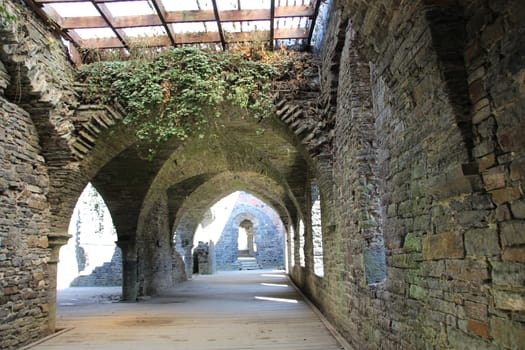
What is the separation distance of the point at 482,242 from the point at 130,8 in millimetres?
5626

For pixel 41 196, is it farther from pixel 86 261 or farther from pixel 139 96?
pixel 86 261

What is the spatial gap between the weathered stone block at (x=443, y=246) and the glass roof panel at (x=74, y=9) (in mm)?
5366

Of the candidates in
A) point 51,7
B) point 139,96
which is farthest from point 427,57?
point 51,7

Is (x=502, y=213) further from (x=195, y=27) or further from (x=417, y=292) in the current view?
(x=195, y=27)

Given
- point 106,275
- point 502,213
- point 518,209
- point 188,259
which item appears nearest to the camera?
point 518,209

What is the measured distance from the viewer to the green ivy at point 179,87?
6.53 m

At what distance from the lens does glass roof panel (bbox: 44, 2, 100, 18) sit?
19.4 ft

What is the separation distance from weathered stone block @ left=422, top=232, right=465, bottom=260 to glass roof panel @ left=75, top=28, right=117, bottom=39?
5.86 metres

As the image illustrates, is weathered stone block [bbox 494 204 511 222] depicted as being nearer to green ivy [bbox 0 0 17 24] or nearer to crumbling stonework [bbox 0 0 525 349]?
crumbling stonework [bbox 0 0 525 349]

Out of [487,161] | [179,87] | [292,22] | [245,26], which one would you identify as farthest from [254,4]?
[487,161]

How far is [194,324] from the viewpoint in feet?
22.5

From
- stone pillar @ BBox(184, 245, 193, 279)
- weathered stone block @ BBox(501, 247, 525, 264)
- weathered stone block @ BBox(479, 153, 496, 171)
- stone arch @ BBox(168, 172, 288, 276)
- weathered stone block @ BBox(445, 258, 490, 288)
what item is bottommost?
stone pillar @ BBox(184, 245, 193, 279)

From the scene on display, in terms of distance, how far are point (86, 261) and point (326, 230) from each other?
12.2 meters

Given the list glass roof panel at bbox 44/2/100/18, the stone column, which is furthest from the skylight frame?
the stone column
